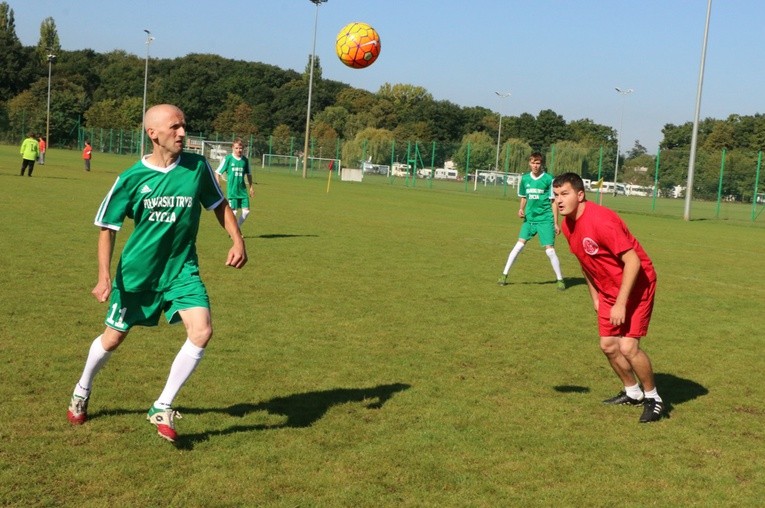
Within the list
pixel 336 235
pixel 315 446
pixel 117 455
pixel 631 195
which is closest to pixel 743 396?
pixel 315 446

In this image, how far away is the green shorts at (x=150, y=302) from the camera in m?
5.66

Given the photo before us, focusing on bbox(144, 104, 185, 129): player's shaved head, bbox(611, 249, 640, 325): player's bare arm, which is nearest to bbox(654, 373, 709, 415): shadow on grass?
bbox(611, 249, 640, 325): player's bare arm

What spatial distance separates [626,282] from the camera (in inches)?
253

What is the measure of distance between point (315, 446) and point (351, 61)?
1518 centimetres

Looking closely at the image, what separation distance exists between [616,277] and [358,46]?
46.4 ft

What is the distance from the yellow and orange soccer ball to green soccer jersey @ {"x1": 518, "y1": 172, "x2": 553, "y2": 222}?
7.14 metres

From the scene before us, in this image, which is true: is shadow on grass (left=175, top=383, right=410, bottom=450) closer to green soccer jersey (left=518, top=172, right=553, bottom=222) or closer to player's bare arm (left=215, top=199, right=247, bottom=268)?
player's bare arm (left=215, top=199, right=247, bottom=268)

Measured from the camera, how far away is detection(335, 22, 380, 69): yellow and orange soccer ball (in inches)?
777

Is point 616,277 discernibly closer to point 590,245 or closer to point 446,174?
point 590,245

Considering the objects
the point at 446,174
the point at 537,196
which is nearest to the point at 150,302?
the point at 537,196

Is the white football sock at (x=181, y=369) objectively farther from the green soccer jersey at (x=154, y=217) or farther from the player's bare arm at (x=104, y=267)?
the player's bare arm at (x=104, y=267)

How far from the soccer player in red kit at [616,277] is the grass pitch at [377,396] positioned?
Result: 335 millimetres

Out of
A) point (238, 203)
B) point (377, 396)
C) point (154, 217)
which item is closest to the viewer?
point (154, 217)

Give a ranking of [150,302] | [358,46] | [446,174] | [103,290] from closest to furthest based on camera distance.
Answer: [103,290], [150,302], [358,46], [446,174]
